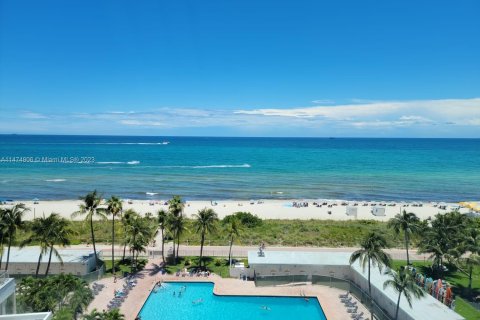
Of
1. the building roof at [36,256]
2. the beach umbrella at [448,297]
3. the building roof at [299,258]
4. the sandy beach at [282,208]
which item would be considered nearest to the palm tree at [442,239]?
the beach umbrella at [448,297]

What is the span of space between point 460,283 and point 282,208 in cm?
3613

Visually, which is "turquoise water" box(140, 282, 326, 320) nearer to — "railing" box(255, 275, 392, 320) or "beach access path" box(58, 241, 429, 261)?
"railing" box(255, 275, 392, 320)

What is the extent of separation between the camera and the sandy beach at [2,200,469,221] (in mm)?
60062

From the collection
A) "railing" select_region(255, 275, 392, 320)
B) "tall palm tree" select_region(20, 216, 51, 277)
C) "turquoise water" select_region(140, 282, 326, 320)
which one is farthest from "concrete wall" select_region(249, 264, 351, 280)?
"tall palm tree" select_region(20, 216, 51, 277)

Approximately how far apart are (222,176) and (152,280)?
75667 mm

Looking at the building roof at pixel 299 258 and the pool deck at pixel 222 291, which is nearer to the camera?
the pool deck at pixel 222 291

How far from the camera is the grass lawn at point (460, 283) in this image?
26.5 metres

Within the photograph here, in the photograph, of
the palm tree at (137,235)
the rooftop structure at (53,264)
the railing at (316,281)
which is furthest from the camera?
the palm tree at (137,235)

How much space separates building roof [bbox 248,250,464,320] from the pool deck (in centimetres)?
212

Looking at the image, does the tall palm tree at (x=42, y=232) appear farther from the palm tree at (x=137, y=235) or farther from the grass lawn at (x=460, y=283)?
the grass lawn at (x=460, y=283)

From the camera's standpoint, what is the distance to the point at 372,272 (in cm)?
3008

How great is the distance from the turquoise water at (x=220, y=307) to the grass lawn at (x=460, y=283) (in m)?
10.3

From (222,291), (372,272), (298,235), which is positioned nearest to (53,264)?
(222,291)

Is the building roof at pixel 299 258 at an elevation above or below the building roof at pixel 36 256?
above
